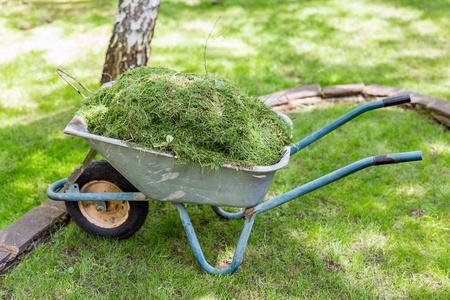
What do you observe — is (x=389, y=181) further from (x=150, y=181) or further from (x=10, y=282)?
(x=10, y=282)

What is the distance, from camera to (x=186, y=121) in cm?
194

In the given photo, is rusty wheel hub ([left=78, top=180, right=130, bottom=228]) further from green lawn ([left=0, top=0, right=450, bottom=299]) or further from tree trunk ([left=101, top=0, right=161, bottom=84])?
tree trunk ([left=101, top=0, right=161, bottom=84])

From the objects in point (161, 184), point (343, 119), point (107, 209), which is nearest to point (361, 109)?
point (343, 119)

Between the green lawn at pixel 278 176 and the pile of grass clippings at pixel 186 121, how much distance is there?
0.83 meters

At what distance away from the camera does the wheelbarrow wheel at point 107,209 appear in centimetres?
236

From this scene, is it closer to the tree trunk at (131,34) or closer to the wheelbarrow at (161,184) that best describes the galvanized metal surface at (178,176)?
the wheelbarrow at (161,184)

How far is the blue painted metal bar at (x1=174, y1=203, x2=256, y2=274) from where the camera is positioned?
84.6 inches

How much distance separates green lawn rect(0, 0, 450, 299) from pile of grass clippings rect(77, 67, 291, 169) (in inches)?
32.6

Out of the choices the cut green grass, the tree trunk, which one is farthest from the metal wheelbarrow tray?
the tree trunk

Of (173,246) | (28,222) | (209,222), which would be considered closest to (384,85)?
(209,222)

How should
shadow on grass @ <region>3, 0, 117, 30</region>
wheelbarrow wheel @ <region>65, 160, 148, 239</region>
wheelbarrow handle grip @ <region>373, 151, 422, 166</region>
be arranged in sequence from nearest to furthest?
wheelbarrow handle grip @ <region>373, 151, 422, 166</region>
wheelbarrow wheel @ <region>65, 160, 148, 239</region>
shadow on grass @ <region>3, 0, 117, 30</region>

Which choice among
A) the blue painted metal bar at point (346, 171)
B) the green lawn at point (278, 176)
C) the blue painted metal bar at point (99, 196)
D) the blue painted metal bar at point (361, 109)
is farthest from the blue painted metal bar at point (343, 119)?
the blue painted metal bar at point (99, 196)

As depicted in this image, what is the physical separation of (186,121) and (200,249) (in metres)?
0.79

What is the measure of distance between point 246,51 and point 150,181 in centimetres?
387
